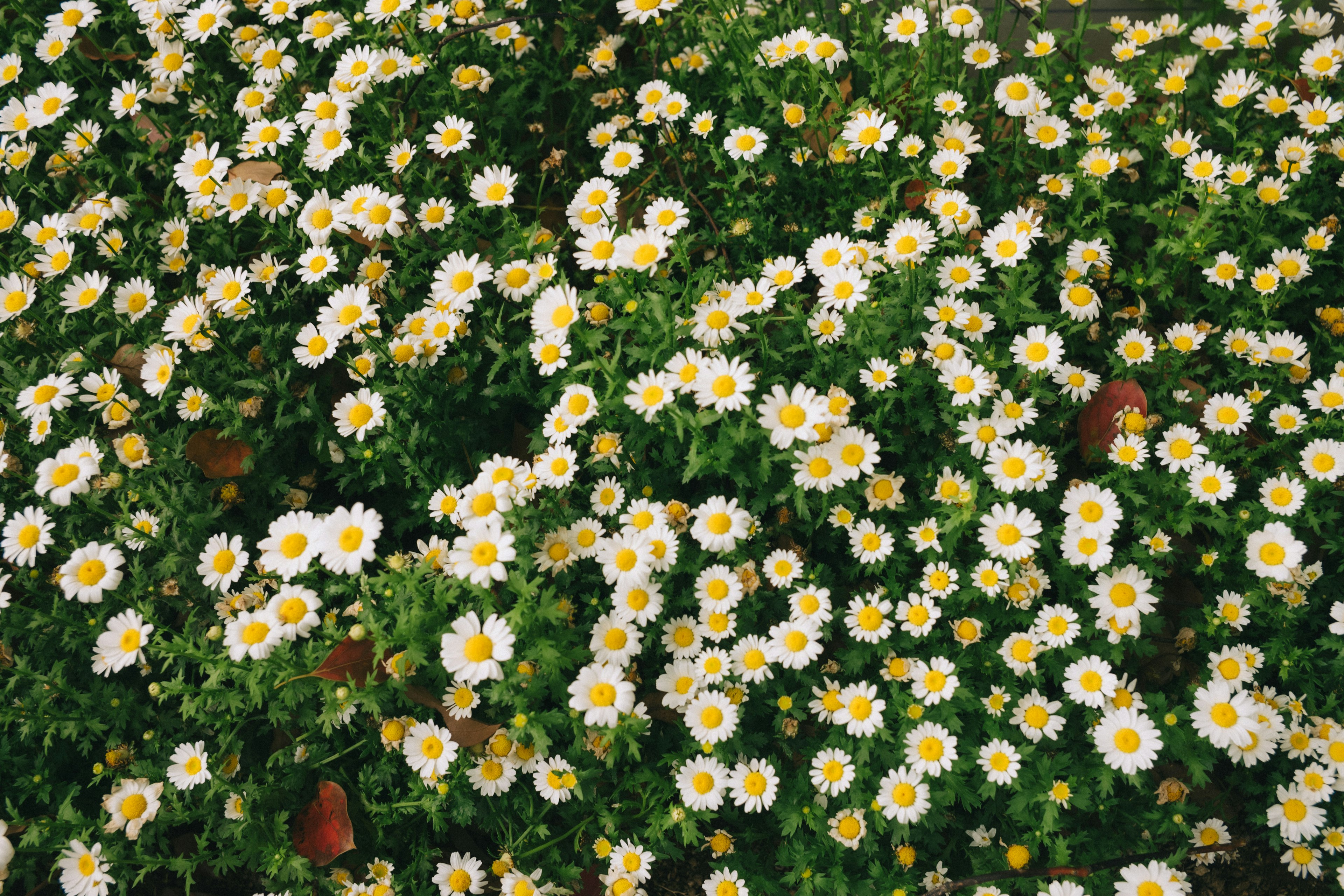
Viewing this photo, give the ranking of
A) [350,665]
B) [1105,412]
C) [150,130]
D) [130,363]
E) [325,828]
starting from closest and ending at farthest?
[350,665] → [325,828] → [1105,412] → [130,363] → [150,130]

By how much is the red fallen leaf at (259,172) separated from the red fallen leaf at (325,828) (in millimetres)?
2251

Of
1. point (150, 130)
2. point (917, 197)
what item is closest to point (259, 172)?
point (150, 130)

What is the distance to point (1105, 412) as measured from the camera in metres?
3.00

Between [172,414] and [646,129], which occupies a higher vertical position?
[646,129]

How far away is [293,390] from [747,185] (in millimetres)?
1990

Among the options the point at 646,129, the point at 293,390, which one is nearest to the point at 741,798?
the point at 293,390

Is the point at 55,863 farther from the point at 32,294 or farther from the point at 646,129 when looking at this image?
the point at 646,129

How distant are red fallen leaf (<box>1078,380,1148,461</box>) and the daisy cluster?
28 millimetres

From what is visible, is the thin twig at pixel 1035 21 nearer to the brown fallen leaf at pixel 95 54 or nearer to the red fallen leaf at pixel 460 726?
the red fallen leaf at pixel 460 726

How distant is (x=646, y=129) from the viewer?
12.7 ft

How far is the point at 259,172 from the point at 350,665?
2067 millimetres

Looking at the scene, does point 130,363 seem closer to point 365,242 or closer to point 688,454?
point 365,242

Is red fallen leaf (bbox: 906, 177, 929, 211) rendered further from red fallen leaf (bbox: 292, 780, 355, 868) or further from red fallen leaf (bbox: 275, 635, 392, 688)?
red fallen leaf (bbox: 292, 780, 355, 868)

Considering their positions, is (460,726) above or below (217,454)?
below
